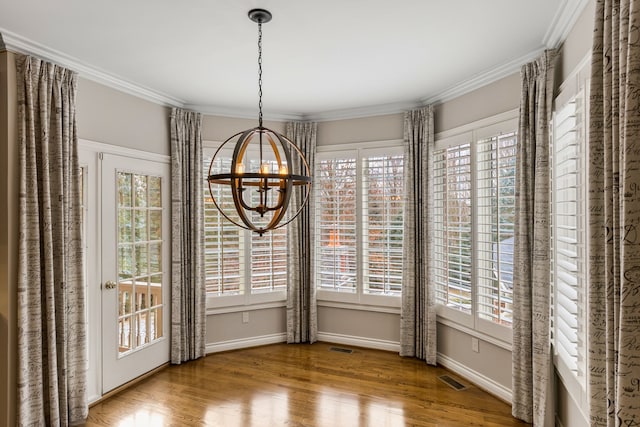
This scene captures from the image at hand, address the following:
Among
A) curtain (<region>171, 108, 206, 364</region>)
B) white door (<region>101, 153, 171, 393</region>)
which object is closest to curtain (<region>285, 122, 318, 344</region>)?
curtain (<region>171, 108, 206, 364</region>)

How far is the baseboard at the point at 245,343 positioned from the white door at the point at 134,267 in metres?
0.57

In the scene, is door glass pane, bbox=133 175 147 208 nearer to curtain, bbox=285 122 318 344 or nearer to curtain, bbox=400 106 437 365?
curtain, bbox=285 122 318 344

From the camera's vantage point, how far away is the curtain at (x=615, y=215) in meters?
1.12

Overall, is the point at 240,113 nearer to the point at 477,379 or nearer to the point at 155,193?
the point at 155,193

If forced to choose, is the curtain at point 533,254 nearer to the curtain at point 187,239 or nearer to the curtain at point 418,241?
the curtain at point 418,241

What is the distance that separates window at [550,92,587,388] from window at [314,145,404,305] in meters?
1.93

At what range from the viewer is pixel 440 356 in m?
4.27

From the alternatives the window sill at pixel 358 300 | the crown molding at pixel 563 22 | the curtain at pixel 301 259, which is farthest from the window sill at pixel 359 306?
the crown molding at pixel 563 22

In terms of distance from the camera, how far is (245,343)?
190 inches

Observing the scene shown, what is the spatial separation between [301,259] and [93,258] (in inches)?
90.0

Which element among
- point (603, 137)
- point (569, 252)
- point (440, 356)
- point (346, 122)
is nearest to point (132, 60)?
point (346, 122)

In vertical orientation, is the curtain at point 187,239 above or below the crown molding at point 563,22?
below

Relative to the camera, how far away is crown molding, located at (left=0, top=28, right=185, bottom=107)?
9.21 feet

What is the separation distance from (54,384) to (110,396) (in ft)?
2.59
